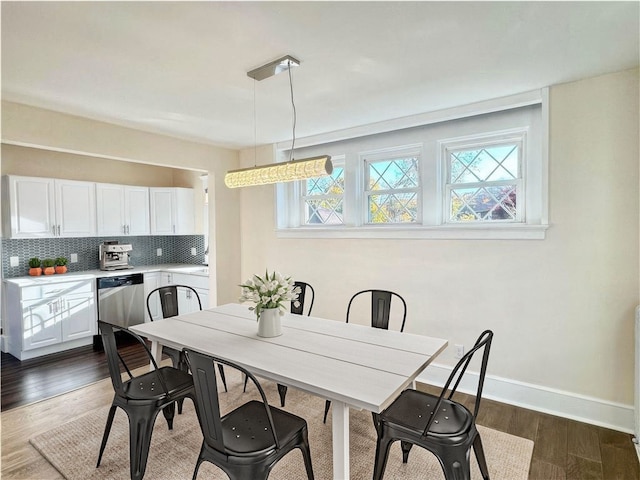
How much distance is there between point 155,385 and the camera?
7.18 feet

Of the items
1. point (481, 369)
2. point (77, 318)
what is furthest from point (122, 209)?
point (481, 369)

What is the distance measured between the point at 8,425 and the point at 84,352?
1.66 meters

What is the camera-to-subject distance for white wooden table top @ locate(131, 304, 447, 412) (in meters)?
1.65

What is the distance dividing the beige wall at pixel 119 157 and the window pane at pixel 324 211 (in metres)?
1.01

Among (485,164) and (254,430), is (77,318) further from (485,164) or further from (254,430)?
(485,164)

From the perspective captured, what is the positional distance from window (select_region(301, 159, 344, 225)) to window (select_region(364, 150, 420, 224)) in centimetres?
34

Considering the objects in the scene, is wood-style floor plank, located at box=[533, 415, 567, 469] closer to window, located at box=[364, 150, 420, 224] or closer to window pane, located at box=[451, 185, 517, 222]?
window pane, located at box=[451, 185, 517, 222]

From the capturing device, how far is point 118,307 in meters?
4.64

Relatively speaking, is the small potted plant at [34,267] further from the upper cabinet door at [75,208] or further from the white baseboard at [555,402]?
the white baseboard at [555,402]

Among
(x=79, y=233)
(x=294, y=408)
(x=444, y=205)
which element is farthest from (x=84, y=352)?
(x=444, y=205)

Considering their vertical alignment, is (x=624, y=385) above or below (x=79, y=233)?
below

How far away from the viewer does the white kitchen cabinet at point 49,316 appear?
3.87m

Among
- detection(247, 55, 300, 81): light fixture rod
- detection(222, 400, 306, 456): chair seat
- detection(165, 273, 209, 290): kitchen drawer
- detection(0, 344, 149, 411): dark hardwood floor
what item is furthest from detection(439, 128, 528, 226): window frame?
detection(0, 344, 149, 411): dark hardwood floor

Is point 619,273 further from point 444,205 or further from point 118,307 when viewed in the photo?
point 118,307
